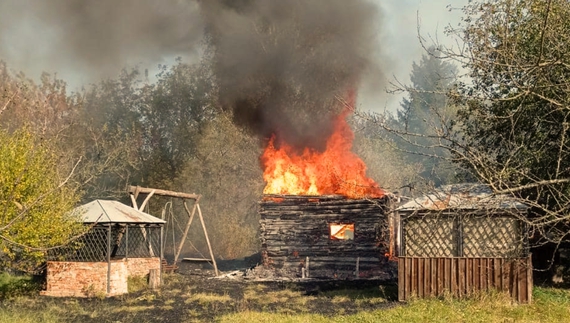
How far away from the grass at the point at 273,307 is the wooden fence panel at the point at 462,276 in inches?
13.7

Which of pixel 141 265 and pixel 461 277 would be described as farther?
pixel 141 265

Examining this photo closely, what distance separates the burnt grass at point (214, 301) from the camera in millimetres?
14688

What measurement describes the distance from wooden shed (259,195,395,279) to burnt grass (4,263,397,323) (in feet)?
5.78

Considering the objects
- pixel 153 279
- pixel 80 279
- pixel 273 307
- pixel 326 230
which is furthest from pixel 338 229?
pixel 80 279

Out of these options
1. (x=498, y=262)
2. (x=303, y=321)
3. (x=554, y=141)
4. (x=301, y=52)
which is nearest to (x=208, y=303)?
(x=303, y=321)

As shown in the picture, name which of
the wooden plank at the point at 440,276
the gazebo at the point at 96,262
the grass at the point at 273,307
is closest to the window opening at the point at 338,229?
the grass at the point at 273,307

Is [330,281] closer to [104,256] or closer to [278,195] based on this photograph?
[278,195]

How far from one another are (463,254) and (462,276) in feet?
2.05

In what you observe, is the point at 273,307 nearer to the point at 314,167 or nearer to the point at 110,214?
the point at 110,214

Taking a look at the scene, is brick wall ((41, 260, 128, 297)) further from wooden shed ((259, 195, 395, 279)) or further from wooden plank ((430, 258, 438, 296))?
wooden plank ((430, 258, 438, 296))

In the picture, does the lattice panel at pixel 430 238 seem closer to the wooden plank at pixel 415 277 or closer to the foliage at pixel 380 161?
the wooden plank at pixel 415 277

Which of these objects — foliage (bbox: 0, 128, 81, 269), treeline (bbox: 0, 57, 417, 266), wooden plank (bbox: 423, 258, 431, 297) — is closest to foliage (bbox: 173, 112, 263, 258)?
treeline (bbox: 0, 57, 417, 266)

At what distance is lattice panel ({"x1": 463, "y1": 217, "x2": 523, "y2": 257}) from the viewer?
50.1ft

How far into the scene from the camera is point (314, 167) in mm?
26406
